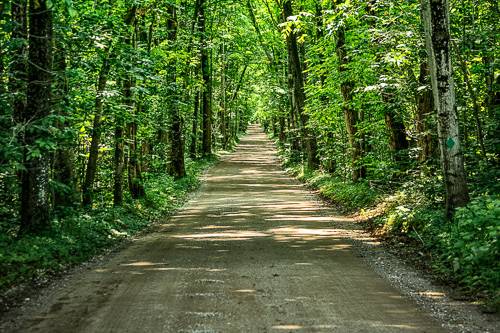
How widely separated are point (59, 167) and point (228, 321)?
29.6 ft

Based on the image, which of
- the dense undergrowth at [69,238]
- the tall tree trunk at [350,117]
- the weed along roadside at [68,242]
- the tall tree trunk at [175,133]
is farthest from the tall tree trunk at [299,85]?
the dense undergrowth at [69,238]

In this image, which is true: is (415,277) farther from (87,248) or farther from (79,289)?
(87,248)

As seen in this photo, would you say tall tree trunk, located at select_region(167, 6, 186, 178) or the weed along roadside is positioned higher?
tall tree trunk, located at select_region(167, 6, 186, 178)

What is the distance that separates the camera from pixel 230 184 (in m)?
25.5

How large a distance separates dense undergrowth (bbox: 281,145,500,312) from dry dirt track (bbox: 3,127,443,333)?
3.67 ft

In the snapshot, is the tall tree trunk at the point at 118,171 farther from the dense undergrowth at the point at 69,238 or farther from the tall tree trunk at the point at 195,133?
the tall tree trunk at the point at 195,133

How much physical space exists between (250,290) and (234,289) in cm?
26

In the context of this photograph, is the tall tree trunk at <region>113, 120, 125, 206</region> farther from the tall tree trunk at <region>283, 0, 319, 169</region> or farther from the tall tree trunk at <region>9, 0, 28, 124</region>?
the tall tree trunk at <region>283, 0, 319, 169</region>

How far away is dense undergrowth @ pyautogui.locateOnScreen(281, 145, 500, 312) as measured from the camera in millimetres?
7113

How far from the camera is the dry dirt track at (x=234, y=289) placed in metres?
5.94

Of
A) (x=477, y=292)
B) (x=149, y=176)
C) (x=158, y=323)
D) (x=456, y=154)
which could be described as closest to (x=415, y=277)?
(x=477, y=292)

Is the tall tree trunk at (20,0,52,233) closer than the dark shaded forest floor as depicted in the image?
No

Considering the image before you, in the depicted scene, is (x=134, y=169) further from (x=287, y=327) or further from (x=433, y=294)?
(x=287, y=327)

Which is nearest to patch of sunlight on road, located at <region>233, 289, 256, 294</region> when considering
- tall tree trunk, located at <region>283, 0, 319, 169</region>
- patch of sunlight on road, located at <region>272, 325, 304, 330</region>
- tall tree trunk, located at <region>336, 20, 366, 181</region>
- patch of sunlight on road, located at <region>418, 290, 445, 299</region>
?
patch of sunlight on road, located at <region>272, 325, 304, 330</region>
